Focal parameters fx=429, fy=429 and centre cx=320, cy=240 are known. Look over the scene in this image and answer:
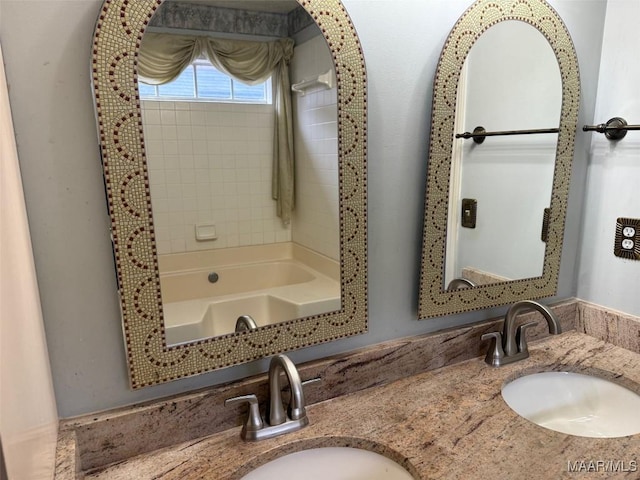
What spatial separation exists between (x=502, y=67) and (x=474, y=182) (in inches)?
12.5

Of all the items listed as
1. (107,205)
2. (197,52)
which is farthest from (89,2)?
(107,205)

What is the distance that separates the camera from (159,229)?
82 cm

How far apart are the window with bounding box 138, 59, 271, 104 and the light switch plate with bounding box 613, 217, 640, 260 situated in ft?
3.73

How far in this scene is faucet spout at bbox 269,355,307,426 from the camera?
86 centimetres

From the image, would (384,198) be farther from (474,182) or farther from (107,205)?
(107,205)

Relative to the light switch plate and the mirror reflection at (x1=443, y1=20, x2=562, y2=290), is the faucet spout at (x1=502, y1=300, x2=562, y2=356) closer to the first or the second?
the mirror reflection at (x1=443, y1=20, x2=562, y2=290)

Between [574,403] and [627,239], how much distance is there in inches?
20.3

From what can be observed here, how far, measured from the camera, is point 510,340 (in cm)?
123

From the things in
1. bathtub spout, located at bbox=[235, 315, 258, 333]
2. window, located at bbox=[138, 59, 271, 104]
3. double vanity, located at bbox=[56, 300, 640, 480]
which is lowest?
double vanity, located at bbox=[56, 300, 640, 480]

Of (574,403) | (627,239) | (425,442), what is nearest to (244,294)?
(425,442)

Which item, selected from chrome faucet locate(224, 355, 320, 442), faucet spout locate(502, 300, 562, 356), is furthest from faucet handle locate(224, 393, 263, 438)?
faucet spout locate(502, 300, 562, 356)
